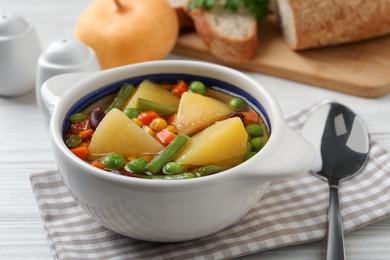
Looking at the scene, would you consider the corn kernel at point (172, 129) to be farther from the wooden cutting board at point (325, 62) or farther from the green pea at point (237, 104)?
the wooden cutting board at point (325, 62)

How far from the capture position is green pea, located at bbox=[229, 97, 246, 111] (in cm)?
249

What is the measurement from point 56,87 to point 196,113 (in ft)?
1.79

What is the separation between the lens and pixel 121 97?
8.38 ft

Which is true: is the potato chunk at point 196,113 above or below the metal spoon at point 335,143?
above

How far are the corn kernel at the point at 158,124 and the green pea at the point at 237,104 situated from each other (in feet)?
0.94

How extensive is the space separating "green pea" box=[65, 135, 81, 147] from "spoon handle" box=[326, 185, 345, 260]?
0.96 meters

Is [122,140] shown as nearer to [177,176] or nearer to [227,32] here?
[177,176]

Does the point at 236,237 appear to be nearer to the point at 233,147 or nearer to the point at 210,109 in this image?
the point at 233,147

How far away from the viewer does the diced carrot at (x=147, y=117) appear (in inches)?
95.0

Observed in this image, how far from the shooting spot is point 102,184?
1997 millimetres

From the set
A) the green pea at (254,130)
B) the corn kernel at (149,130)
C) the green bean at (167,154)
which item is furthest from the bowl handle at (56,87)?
the green pea at (254,130)

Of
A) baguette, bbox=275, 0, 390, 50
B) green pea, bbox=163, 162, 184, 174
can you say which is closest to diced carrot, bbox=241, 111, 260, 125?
green pea, bbox=163, 162, 184, 174

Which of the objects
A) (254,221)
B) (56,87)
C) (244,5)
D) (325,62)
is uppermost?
(56,87)

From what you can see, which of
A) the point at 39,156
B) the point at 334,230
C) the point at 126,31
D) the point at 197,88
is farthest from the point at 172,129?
the point at 126,31
